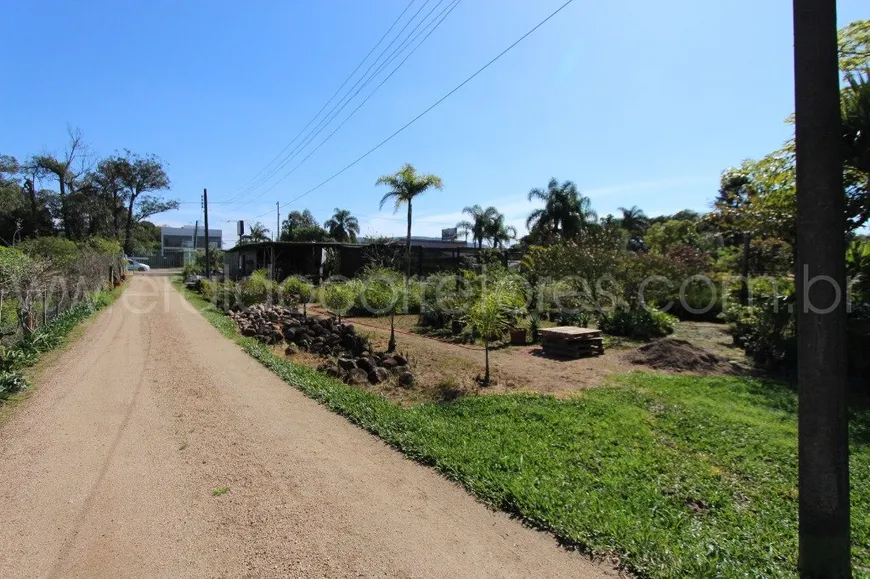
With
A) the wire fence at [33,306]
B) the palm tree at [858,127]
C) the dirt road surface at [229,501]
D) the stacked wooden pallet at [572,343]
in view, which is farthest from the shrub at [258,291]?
the palm tree at [858,127]

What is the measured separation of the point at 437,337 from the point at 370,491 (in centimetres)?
995

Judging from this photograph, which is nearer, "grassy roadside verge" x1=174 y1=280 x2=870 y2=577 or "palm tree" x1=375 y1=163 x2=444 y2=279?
"grassy roadside verge" x1=174 y1=280 x2=870 y2=577

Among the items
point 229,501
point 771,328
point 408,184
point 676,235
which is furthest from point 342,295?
point 676,235

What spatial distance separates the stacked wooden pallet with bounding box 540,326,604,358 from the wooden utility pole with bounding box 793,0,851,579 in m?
8.20

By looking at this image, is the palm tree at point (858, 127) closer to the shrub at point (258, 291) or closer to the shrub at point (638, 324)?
the shrub at point (638, 324)

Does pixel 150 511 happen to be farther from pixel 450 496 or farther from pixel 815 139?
pixel 815 139

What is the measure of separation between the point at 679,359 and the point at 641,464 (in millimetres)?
6142

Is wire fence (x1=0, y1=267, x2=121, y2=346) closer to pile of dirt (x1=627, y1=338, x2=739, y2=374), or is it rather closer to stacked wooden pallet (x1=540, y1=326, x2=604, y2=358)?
stacked wooden pallet (x1=540, y1=326, x2=604, y2=358)

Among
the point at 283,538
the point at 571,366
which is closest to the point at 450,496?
the point at 283,538

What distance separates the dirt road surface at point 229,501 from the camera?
122 inches

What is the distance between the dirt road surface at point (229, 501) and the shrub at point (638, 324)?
9.98m

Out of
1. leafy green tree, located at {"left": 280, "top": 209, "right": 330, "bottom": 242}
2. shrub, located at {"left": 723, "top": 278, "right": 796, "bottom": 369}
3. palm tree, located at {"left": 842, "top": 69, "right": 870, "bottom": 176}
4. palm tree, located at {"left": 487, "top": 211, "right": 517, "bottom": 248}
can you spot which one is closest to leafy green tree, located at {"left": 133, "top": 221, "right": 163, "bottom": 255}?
leafy green tree, located at {"left": 280, "top": 209, "right": 330, "bottom": 242}

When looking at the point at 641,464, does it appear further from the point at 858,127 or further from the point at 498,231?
the point at 498,231

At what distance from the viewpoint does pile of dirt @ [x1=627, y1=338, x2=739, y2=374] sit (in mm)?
9570
